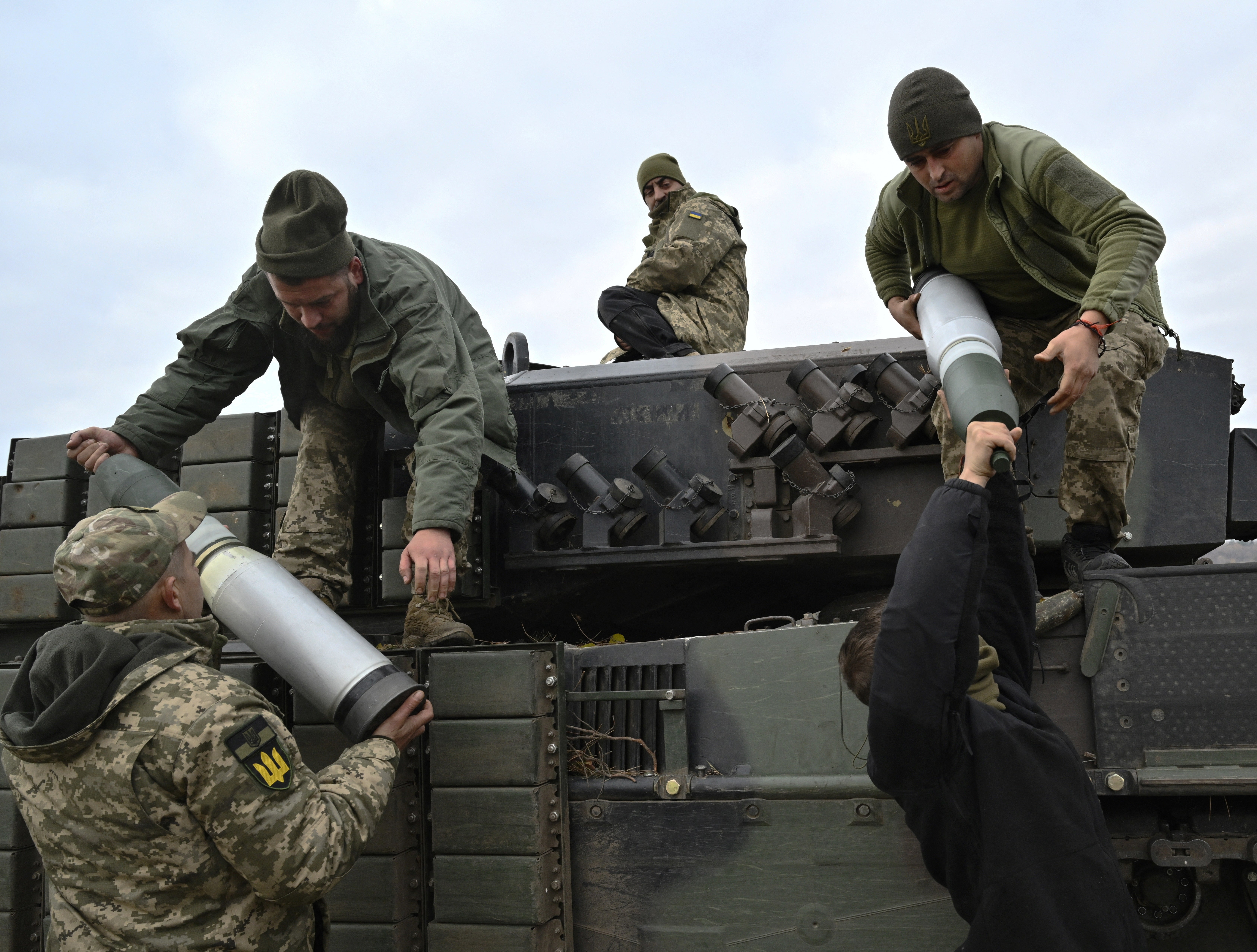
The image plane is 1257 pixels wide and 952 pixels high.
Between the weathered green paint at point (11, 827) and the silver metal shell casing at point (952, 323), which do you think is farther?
the weathered green paint at point (11, 827)

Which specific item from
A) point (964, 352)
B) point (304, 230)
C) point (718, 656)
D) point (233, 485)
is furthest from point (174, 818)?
point (233, 485)

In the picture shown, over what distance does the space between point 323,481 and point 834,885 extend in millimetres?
2687

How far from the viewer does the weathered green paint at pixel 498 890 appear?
3.67m

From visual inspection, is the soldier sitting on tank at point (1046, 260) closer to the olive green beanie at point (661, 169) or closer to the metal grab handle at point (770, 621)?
the metal grab handle at point (770, 621)

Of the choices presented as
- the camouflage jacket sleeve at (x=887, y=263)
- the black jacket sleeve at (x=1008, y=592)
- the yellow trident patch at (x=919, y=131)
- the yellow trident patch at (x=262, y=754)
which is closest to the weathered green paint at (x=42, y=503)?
the yellow trident patch at (x=262, y=754)

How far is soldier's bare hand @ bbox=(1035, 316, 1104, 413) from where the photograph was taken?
3131 millimetres

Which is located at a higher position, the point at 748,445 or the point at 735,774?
the point at 748,445

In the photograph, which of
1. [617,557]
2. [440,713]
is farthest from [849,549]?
[440,713]

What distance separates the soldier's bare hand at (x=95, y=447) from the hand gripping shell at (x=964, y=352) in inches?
127

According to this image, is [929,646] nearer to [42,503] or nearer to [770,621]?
[770,621]

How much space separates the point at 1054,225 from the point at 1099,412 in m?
0.66

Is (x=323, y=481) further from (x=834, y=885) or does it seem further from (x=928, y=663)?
(x=928, y=663)

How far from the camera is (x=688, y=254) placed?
20.1ft

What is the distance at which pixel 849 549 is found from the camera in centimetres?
452
